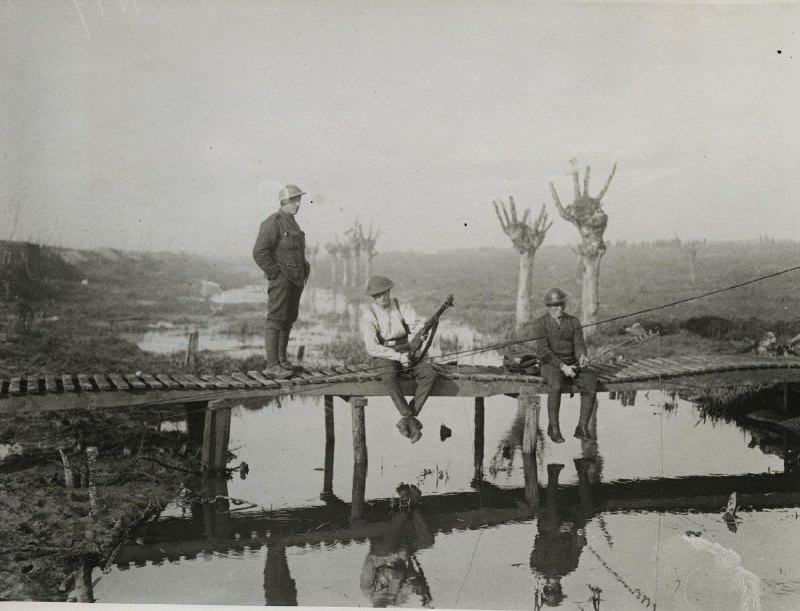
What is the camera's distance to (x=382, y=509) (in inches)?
329

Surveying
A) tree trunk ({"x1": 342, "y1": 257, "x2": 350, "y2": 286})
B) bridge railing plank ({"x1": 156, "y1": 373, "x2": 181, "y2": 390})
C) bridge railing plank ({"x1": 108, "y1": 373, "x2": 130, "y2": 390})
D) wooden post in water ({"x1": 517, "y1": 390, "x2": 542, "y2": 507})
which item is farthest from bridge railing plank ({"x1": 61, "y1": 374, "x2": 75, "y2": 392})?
tree trunk ({"x1": 342, "y1": 257, "x2": 350, "y2": 286})

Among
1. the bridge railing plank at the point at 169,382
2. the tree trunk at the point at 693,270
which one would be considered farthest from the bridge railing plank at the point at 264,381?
the tree trunk at the point at 693,270

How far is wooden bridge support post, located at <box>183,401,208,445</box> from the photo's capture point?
1027 centimetres

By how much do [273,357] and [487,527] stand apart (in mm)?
3294

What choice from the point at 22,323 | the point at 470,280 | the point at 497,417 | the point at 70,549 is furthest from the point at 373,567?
the point at 470,280

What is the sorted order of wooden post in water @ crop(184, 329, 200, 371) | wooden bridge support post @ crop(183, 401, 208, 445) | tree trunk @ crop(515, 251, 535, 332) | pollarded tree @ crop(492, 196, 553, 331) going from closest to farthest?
wooden bridge support post @ crop(183, 401, 208, 445), wooden post in water @ crop(184, 329, 200, 371), pollarded tree @ crop(492, 196, 553, 331), tree trunk @ crop(515, 251, 535, 332)

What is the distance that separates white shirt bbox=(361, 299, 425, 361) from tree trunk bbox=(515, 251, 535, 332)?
6.94 meters

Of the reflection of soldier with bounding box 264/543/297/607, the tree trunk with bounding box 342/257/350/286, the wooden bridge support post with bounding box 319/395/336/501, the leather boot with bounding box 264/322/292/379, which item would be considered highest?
the tree trunk with bounding box 342/257/350/286

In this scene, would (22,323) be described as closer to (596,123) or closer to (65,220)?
(65,220)

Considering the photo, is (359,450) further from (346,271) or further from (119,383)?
(346,271)

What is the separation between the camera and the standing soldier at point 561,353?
357 inches

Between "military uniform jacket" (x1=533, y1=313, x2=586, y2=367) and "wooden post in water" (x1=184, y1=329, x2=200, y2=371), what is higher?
"military uniform jacket" (x1=533, y1=313, x2=586, y2=367)

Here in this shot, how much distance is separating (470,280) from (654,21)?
35.3 feet

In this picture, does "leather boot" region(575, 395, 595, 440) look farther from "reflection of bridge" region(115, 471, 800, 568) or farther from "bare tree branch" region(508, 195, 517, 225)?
"bare tree branch" region(508, 195, 517, 225)
